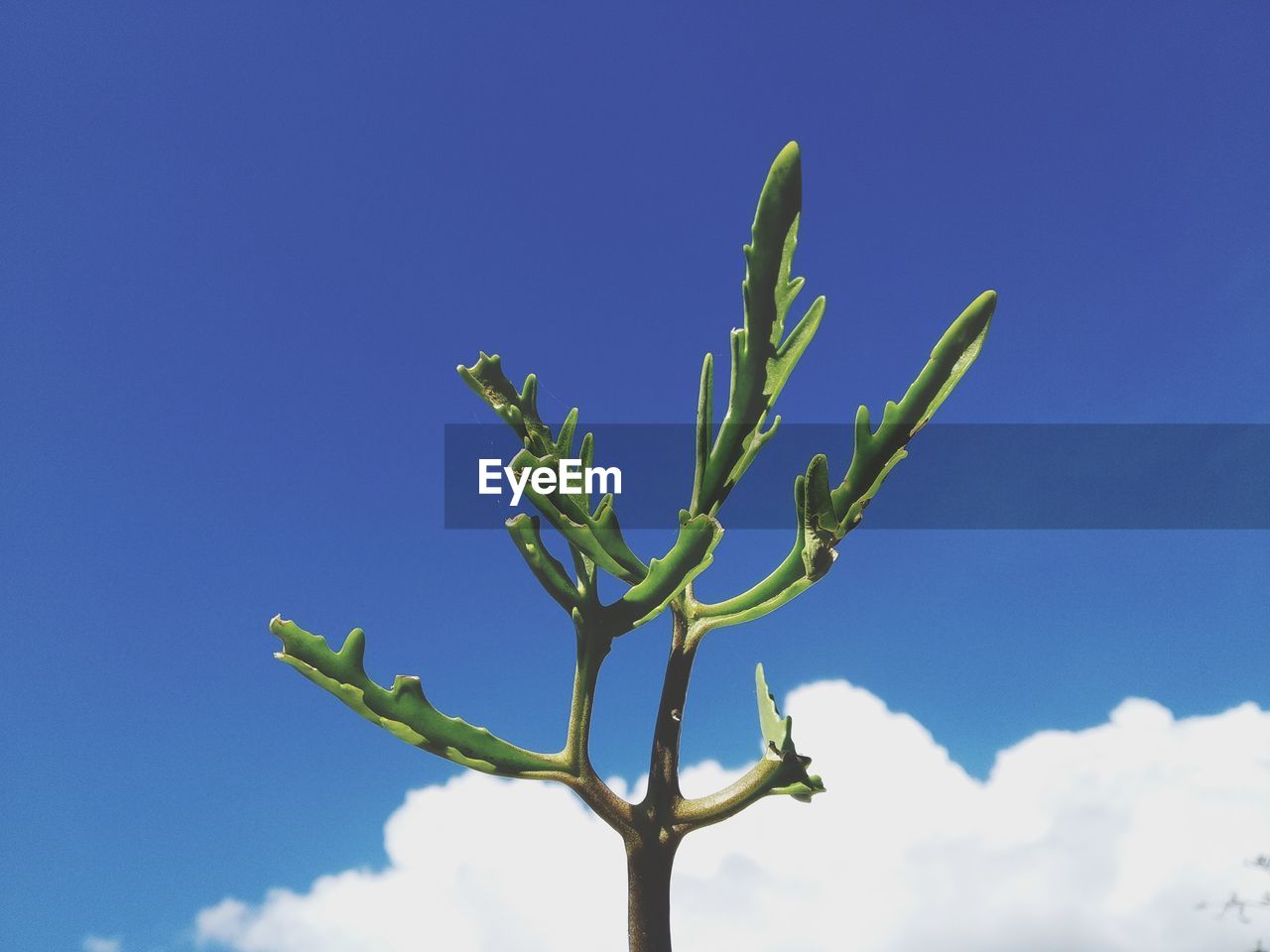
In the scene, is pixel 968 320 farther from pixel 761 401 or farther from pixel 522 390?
pixel 522 390

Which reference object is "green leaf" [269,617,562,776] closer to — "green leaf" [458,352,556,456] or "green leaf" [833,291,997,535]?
"green leaf" [458,352,556,456]

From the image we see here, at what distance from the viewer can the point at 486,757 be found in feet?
6.19

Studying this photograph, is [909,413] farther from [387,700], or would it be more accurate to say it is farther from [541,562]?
[387,700]

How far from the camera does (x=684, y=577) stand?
1857 mm

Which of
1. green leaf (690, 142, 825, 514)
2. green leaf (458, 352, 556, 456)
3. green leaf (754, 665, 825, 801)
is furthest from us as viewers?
green leaf (458, 352, 556, 456)

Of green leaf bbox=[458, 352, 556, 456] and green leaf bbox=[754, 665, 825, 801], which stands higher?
green leaf bbox=[458, 352, 556, 456]

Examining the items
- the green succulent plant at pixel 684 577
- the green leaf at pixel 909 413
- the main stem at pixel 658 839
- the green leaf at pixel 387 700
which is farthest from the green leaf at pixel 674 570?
the green leaf at pixel 387 700

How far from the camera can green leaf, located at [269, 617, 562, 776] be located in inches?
72.7

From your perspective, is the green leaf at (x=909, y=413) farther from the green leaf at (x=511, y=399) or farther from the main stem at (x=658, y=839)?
the green leaf at (x=511, y=399)

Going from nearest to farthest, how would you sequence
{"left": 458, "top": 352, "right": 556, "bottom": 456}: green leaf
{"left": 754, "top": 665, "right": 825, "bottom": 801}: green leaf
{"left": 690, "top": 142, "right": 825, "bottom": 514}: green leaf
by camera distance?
1. {"left": 754, "top": 665, "right": 825, "bottom": 801}: green leaf
2. {"left": 690, "top": 142, "right": 825, "bottom": 514}: green leaf
3. {"left": 458, "top": 352, "right": 556, "bottom": 456}: green leaf

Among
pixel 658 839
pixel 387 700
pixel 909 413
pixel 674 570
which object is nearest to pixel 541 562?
pixel 674 570

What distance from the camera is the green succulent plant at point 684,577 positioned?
184 centimetres

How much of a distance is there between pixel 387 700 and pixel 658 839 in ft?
2.05

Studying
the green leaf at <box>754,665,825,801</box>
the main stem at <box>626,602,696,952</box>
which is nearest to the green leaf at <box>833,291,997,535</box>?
the green leaf at <box>754,665,825,801</box>
